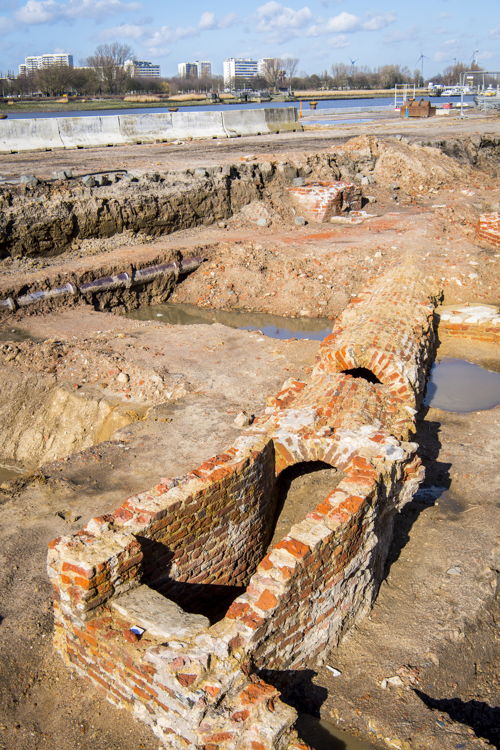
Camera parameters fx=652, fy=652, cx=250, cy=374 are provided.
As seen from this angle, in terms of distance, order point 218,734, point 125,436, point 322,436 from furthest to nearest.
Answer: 1. point 125,436
2. point 322,436
3. point 218,734

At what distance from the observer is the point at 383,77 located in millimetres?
95625

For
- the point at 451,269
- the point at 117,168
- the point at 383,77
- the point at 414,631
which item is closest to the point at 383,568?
the point at 414,631

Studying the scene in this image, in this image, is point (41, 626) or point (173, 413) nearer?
point (41, 626)

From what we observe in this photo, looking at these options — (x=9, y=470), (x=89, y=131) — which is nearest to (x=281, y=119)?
(x=89, y=131)

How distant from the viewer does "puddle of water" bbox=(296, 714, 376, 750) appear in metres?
3.99

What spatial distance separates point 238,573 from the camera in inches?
224

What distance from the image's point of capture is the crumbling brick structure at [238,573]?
3688 millimetres

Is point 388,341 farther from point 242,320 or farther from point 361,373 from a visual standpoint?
point 242,320

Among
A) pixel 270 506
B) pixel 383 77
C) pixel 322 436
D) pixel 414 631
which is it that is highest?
pixel 383 77

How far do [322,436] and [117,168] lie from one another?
1366 centimetres

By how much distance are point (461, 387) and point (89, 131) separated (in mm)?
18035

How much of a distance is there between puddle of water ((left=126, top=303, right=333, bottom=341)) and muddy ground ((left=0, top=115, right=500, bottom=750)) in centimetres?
29

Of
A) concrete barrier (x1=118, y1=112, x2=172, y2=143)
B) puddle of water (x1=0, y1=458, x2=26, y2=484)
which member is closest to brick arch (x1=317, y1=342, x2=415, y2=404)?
puddle of water (x1=0, y1=458, x2=26, y2=484)

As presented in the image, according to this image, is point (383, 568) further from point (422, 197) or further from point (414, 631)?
point (422, 197)
